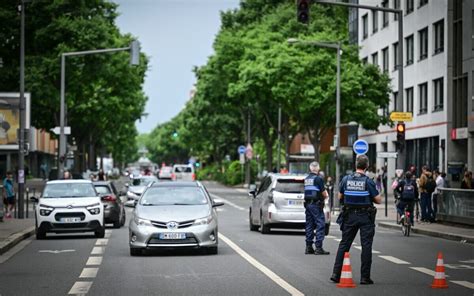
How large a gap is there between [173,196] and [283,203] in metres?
6.39

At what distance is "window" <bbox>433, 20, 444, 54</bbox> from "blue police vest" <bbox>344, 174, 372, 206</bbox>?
43092mm

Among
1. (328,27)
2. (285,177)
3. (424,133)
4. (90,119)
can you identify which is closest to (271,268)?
(285,177)

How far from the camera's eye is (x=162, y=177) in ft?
300

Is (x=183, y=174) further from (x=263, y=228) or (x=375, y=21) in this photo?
(x=263, y=228)

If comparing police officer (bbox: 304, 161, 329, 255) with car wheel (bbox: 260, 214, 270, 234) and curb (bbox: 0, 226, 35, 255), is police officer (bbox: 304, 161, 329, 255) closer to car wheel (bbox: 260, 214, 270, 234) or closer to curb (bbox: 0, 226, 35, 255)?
curb (bbox: 0, 226, 35, 255)

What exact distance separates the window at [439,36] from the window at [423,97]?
129 inches

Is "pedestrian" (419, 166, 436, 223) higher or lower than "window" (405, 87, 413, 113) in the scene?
lower

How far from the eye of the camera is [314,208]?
22.5m

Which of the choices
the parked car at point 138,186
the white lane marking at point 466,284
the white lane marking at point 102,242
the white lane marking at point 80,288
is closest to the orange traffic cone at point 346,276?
the white lane marking at point 466,284

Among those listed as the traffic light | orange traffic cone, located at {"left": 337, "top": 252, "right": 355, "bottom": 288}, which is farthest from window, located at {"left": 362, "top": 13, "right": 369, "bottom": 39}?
orange traffic cone, located at {"left": 337, "top": 252, "right": 355, "bottom": 288}

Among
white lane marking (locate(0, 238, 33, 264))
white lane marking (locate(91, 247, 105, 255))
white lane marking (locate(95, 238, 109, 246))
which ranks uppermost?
white lane marking (locate(91, 247, 105, 255))

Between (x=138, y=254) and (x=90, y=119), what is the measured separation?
53200 millimetres

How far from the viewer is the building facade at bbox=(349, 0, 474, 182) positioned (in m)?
54.4

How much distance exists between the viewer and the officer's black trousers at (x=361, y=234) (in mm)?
15734
